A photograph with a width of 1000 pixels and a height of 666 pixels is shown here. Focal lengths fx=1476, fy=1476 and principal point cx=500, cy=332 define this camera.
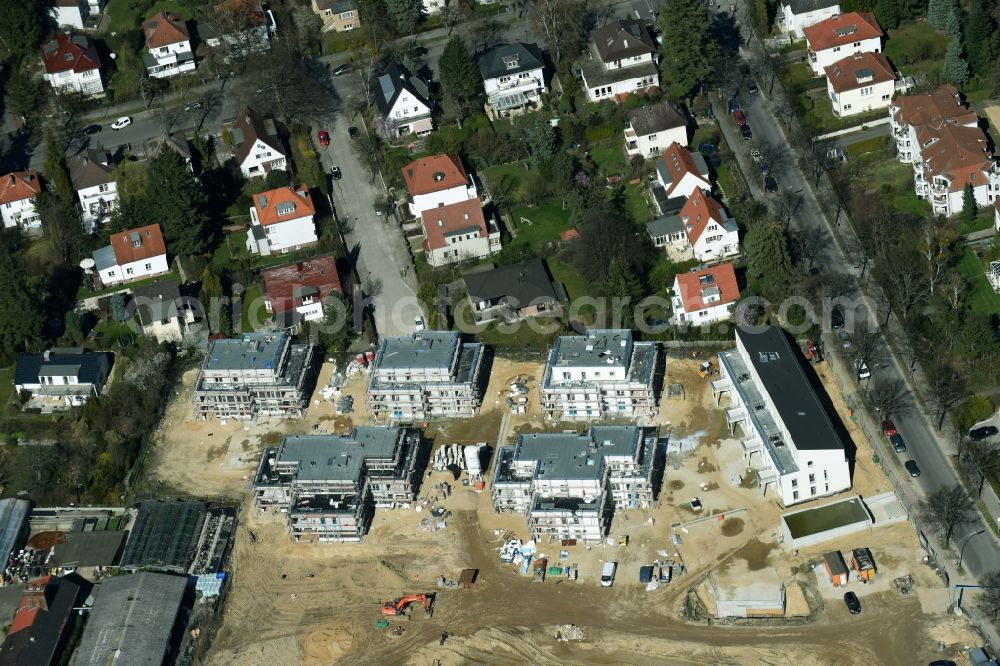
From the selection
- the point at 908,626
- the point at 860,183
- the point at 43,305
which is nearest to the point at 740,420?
the point at 908,626

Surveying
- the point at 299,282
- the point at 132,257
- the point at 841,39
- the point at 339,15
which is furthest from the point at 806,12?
the point at 132,257

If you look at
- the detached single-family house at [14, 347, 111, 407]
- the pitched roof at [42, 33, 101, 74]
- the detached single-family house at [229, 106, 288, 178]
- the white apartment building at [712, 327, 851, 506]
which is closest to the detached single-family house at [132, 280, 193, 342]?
the detached single-family house at [14, 347, 111, 407]

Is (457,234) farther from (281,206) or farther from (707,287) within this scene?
(707,287)

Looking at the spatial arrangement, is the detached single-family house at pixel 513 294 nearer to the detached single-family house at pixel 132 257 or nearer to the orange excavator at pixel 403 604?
the detached single-family house at pixel 132 257

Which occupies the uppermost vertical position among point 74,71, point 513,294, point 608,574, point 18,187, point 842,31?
point 74,71

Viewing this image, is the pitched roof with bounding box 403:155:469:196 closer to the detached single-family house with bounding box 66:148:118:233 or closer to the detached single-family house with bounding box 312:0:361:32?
the detached single-family house with bounding box 66:148:118:233

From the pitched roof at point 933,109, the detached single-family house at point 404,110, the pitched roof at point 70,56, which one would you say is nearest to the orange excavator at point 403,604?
the detached single-family house at point 404,110

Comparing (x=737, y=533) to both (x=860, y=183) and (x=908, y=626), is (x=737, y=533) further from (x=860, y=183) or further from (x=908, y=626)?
(x=860, y=183)
